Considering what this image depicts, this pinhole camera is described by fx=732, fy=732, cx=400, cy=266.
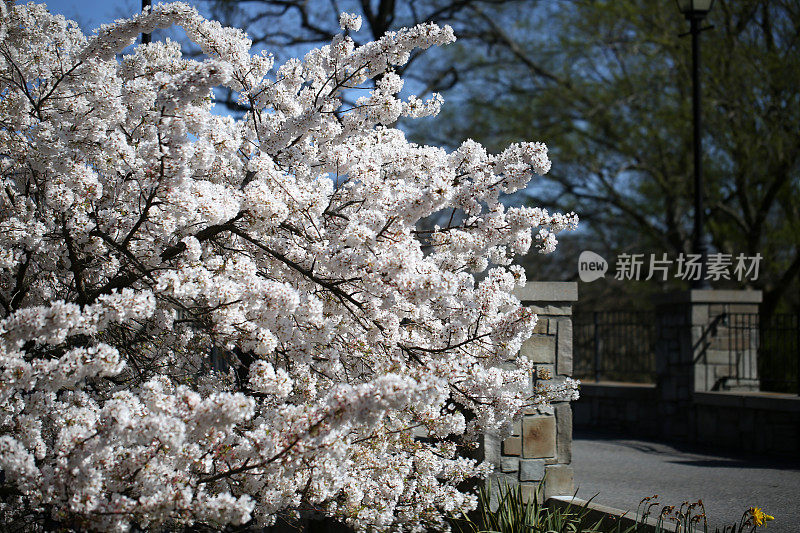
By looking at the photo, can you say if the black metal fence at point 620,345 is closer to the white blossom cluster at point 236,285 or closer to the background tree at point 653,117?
the background tree at point 653,117

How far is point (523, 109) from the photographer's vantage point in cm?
1797

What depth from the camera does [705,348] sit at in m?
10.3

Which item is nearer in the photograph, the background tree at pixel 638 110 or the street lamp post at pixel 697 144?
the street lamp post at pixel 697 144

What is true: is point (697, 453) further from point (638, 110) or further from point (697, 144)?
point (638, 110)

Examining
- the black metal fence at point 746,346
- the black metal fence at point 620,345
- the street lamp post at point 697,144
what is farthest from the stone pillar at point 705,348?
the black metal fence at point 620,345

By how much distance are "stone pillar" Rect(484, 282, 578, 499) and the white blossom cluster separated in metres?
0.54

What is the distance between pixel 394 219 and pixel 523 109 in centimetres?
1508

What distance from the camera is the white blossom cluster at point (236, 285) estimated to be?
3.11 meters

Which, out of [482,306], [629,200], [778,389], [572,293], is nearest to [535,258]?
[629,200]

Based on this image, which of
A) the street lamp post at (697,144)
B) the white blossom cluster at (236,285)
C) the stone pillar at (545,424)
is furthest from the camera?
the street lamp post at (697,144)

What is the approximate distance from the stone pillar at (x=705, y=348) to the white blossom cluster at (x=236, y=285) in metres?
6.02

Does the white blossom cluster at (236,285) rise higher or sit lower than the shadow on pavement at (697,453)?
higher
